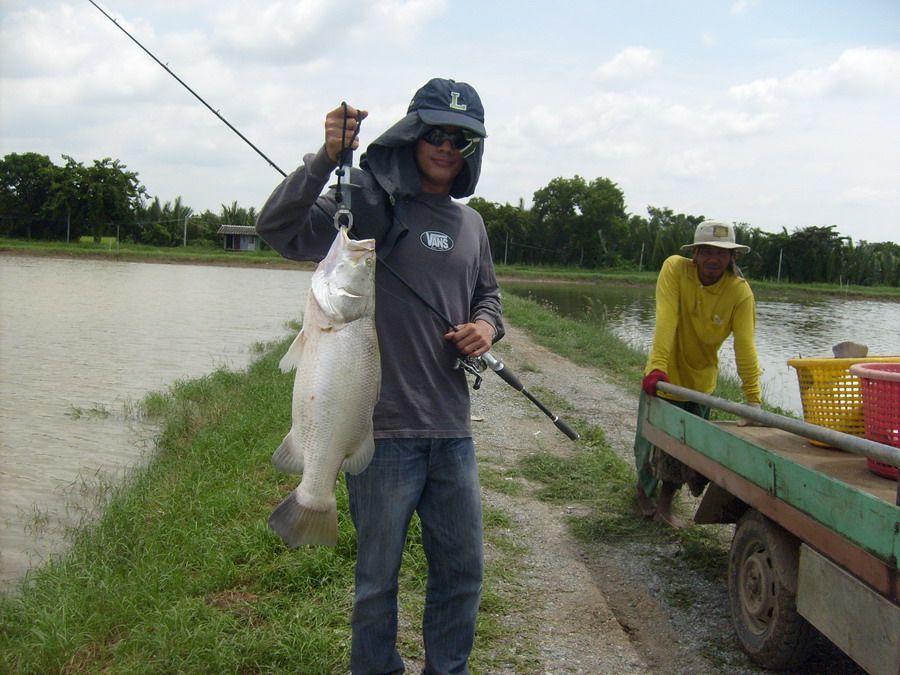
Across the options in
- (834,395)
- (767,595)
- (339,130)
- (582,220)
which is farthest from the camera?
(582,220)

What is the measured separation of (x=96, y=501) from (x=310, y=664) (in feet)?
13.7

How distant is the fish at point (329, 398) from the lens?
2252mm

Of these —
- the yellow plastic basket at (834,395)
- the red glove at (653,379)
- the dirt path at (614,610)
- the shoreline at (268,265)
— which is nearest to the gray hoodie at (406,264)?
the dirt path at (614,610)

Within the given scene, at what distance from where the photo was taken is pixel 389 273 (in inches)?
95.6

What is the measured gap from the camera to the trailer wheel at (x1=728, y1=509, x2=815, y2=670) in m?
3.20

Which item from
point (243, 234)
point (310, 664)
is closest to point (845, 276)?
point (243, 234)

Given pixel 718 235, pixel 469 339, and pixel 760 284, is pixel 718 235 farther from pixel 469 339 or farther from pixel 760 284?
pixel 760 284

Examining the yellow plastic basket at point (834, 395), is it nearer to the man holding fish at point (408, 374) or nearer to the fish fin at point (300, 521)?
the man holding fish at point (408, 374)

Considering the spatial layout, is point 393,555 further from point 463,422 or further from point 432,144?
point 432,144

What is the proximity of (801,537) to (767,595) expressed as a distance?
0.53 m

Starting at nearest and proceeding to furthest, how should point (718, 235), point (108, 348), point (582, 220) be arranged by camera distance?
point (718, 235) → point (108, 348) → point (582, 220)

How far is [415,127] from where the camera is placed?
2496mm

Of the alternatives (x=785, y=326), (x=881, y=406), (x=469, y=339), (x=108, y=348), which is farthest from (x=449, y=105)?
(x=785, y=326)

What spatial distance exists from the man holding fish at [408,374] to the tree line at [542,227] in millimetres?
44376
